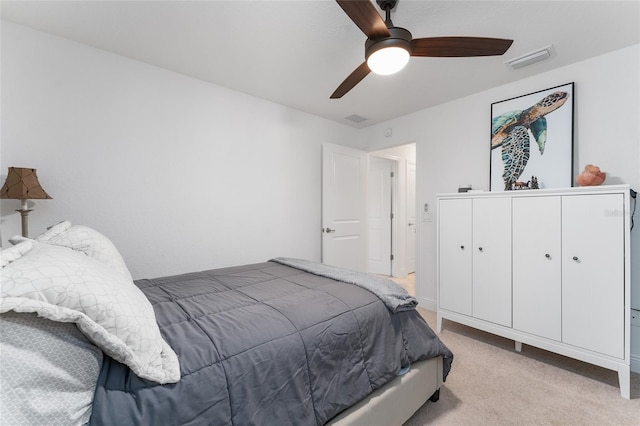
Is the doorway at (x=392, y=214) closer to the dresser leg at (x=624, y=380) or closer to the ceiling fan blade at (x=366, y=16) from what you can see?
the dresser leg at (x=624, y=380)

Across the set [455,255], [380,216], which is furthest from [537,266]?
[380,216]

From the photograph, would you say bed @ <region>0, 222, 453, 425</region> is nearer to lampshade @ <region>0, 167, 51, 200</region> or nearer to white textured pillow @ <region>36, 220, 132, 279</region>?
white textured pillow @ <region>36, 220, 132, 279</region>

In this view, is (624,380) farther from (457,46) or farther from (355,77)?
(355,77)

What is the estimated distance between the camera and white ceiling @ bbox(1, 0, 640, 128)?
1.79 m

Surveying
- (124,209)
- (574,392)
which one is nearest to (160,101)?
(124,209)

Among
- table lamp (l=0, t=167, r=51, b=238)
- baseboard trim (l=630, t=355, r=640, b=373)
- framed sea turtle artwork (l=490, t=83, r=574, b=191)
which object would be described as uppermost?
framed sea turtle artwork (l=490, t=83, r=574, b=191)

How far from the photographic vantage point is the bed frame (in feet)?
4.23

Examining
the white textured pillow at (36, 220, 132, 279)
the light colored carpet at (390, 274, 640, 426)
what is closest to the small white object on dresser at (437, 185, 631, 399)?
the light colored carpet at (390, 274, 640, 426)

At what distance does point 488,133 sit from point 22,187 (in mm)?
3943

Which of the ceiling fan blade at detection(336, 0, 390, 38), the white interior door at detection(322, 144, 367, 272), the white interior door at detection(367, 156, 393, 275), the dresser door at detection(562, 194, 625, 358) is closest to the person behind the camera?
the ceiling fan blade at detection(336, 0, 390, 38)

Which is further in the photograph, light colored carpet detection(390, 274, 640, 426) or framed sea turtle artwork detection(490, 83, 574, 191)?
framed sea turtle artwork detection(490, 83, 574, 191)

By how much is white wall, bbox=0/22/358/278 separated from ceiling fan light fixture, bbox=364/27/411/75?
6.09ft

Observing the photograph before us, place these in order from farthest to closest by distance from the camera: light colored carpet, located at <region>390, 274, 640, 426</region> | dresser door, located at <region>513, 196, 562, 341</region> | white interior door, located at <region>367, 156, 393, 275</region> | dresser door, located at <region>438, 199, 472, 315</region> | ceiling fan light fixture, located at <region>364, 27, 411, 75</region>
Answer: white interior door, located at <region>367, 156, 393, 275</region>, dresser door, located at <region>438, 199, 472, 315</region>, dresser door, located at <region>513, 196, 562, 341</region>, light colored carpet, located at <region>390, 274, 640, 426</region>, ceiling fan light fixture, located at <region>364, 27, 411, 75</region>

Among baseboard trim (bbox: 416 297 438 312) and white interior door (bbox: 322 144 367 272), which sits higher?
white interior door (bbox: 322 144 367 272)
